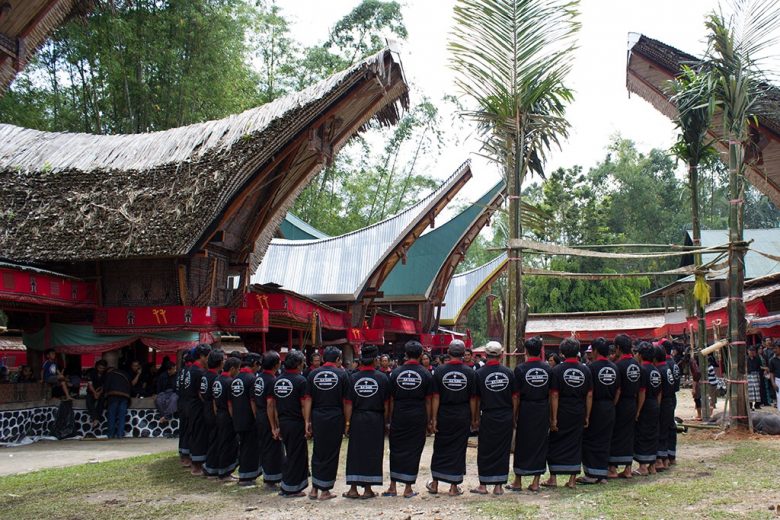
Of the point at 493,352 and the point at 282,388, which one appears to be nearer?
the point at 493,352

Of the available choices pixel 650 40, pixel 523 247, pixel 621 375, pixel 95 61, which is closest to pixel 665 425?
pixel 621 375

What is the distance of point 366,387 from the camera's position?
7.88 meters

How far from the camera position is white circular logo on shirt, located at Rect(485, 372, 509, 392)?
7.84 metres

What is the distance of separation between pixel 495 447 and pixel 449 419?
1.84 feet

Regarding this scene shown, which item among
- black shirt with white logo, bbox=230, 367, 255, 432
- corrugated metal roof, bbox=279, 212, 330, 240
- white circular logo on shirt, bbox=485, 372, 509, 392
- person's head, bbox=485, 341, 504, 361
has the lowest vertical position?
black shirt with white logo, bbox=230, 367, 255, 432

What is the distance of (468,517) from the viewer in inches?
257

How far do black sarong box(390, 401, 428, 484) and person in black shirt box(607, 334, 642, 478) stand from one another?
2236mm

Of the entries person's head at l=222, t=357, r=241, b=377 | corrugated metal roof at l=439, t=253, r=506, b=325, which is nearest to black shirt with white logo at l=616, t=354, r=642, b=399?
person's head at l=222, t=357, r=241, b=377

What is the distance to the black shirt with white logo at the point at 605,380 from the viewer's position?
26.7 feet

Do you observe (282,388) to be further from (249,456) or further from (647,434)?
(647,434)

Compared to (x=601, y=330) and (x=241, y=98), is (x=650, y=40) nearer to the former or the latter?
(x=241, y=98)

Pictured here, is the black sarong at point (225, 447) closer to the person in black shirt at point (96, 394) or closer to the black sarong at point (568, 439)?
the black sarong at point (568, 439)

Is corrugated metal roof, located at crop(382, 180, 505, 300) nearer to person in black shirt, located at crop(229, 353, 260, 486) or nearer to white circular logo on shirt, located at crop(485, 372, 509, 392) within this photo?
person in black shirt, located at crop(229, 353, 260, 486)

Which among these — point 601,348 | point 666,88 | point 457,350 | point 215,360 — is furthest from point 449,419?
point 666,88
